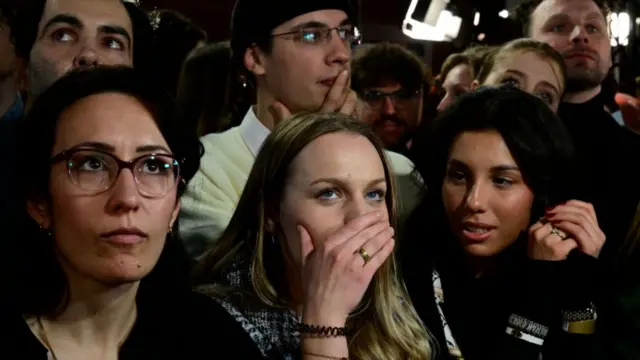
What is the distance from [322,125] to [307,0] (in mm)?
688

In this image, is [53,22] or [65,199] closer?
[65,199]

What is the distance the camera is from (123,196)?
61.2 inches

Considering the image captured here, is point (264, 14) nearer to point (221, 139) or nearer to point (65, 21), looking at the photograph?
point (221, 139)

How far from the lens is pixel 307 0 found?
2586 millimetres

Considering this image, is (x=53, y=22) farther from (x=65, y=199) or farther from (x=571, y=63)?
(x=571, y=63)

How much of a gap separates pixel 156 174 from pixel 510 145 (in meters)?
1.07

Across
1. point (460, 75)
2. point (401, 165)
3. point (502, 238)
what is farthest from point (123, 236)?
point (460, 75)

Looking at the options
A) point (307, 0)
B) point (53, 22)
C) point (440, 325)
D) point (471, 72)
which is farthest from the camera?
point (471, 72)

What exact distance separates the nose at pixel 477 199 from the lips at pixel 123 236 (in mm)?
999

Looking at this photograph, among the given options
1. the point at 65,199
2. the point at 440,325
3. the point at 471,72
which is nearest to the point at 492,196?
the point at 440,325

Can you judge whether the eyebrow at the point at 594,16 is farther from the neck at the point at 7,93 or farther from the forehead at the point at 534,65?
the neck at the point at 7,93

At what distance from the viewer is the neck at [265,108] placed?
8.59 ft

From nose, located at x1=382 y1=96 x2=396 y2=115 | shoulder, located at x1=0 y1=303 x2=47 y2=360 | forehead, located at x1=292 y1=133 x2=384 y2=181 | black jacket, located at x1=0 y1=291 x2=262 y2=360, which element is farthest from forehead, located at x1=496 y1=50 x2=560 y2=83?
shoulder, located at x1=0 y1=303 x2=47 y2=360

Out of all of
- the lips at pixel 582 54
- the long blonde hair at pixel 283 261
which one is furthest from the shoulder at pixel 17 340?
the lips at pixel 582 54
